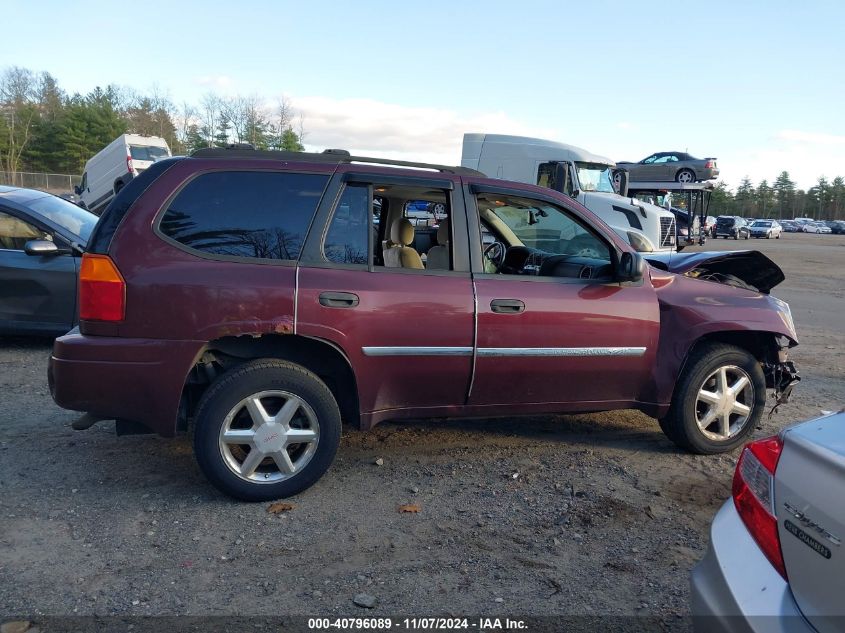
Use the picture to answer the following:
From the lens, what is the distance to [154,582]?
125 inches

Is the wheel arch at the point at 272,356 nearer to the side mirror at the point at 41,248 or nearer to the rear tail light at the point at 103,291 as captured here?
the rear tail light at the point at 103,291

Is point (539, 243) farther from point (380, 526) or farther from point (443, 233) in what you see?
point (380, 526)

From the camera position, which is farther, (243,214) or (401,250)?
(401,250)

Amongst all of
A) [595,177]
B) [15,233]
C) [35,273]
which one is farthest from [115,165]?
[35,273]

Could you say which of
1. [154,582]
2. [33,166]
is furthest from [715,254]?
[33,166]

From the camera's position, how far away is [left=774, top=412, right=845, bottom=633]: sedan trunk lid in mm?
1770

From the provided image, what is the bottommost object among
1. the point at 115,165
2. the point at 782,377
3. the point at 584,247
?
the point at 782,377

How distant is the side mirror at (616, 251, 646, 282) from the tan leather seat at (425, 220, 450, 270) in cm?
112

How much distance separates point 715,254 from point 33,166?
2603 inches

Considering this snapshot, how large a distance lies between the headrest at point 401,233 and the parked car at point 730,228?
160 feet

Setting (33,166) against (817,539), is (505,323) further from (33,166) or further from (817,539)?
(33,166)

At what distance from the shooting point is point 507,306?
14.1 ft

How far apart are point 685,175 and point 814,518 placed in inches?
1060

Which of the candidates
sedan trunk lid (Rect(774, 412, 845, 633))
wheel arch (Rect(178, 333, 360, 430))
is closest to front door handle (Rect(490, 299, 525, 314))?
wheel arch (Rect(178, 333, 360, 430))
